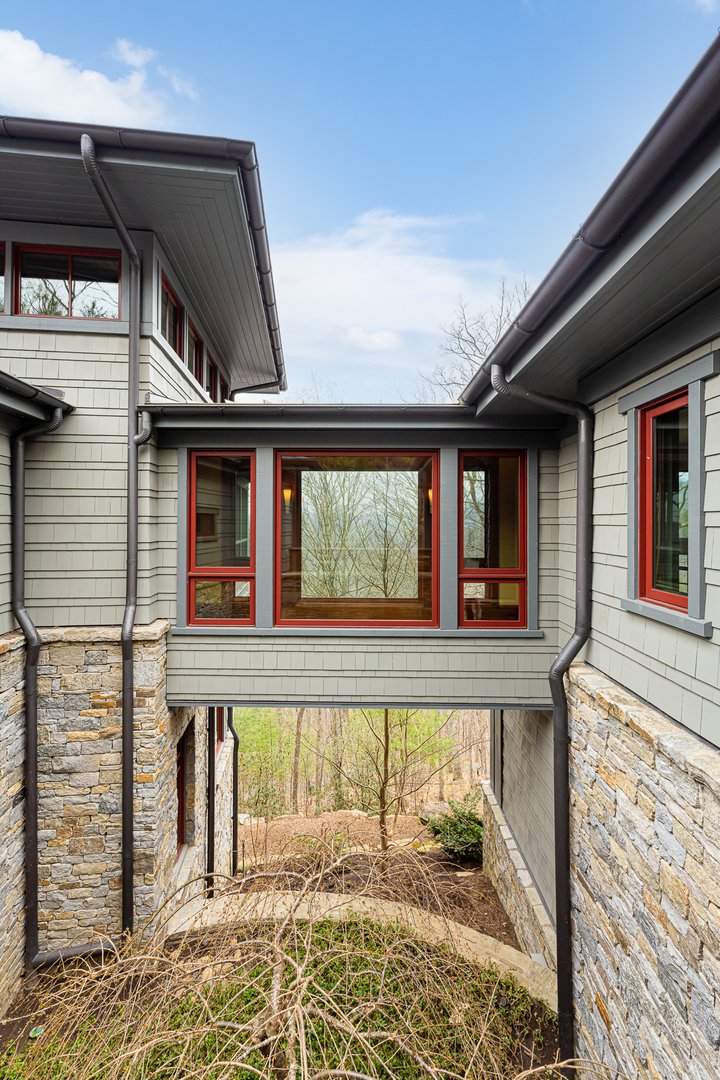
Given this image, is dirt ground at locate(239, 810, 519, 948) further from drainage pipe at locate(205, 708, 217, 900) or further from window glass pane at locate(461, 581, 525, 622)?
window glass pane at locate(461, 581, 525, 622)

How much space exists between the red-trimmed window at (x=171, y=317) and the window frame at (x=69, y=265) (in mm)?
472

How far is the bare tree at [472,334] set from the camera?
41.1 ft

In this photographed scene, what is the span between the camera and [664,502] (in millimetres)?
3264

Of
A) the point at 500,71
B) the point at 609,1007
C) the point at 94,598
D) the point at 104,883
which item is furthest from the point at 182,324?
the point at 500,71

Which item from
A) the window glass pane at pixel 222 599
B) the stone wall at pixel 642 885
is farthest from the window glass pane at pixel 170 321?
the stone wall at pixel 642 885

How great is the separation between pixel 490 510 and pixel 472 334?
9020 millimetres

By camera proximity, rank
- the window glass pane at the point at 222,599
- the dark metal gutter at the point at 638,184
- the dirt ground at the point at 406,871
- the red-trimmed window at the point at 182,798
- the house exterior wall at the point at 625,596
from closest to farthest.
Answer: the dark metal gutter at the point at 638,184
the house exterior wall at the point at 625,596
the dirt ground at the point at 406,871
the window glass pane at the point at 222,599
the red-trimmed window at the point at 182,798

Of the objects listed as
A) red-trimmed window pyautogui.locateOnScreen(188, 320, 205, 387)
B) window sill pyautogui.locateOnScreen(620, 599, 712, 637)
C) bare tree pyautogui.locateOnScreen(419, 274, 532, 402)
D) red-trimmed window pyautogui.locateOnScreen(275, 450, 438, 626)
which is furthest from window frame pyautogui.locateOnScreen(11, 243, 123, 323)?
bare tree pyautogui.locateOnScreen(419, 274, 532, 402)

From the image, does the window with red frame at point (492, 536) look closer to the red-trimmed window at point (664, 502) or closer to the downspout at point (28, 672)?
the red-trimmed window at point (664, 502)

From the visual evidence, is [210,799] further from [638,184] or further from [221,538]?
[638,184]

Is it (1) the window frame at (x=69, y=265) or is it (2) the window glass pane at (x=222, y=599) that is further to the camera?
(2) the window glass pane at (x=222, y=599)

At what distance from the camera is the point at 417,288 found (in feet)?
106

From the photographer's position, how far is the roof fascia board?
6.49ft

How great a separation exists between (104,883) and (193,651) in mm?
2102
